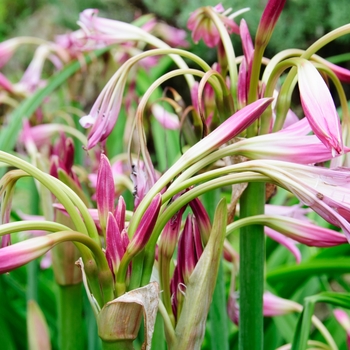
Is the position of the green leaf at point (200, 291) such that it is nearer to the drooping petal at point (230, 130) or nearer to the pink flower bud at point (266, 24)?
the drooping petal at point (230, 130)

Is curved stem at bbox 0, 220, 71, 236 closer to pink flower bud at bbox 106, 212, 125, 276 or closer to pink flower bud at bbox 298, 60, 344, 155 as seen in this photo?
pink flower bud at bbox 106, 212, 125, 276

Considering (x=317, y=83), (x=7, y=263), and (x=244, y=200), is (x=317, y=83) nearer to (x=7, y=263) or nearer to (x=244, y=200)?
(x=244, y=200)

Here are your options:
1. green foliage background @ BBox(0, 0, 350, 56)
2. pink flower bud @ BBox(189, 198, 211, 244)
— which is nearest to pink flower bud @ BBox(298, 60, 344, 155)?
pink flower bud @ BBox(189, 198, 211, 244)

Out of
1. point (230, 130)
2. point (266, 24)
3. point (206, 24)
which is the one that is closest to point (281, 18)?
point (206, 24)

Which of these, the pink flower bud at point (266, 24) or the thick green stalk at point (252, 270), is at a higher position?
the pink flower bud at point (266, 24)

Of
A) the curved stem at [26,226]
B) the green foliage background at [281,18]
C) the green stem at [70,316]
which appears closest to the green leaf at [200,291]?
the curved stem at [26,226]

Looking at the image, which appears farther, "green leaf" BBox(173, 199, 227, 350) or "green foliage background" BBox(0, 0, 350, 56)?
"green foliage background" BBox(0, 0, 350, 56)
